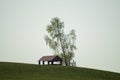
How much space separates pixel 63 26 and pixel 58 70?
93.4 feet

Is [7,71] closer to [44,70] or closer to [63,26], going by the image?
[44,70]

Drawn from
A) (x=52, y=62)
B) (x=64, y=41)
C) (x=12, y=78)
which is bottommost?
(x=12, y=78)

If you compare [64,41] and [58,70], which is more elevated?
[64,41]

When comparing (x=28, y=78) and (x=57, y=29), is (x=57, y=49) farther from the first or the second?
(x=28, y=78)

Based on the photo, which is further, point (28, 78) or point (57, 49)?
point (57, 49)

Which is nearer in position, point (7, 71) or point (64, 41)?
point (7, 71)

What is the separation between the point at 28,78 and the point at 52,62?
27.0 meters

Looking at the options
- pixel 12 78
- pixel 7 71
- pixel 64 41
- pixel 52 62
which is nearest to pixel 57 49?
pixel 64 41

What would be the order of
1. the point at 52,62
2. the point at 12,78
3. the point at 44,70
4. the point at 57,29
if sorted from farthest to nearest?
the point at 57,29, the point at 52,62, the point at 44,70, the point at 12,78

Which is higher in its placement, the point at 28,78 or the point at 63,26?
the point at 63,26

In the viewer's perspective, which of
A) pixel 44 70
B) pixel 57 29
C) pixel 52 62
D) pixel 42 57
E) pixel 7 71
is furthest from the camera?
pixel 57 29

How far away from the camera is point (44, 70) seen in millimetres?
44125

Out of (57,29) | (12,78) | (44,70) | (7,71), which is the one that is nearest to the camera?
(12,78)

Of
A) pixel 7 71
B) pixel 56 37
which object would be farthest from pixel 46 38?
pixel 7 71
